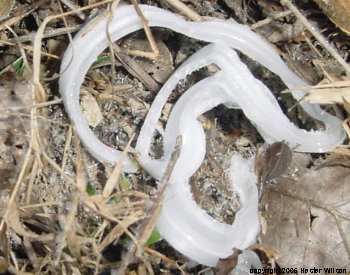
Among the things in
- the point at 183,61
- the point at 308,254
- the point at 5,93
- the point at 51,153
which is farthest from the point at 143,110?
the point at 308,254

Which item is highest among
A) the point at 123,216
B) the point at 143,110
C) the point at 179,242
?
the point at 143,110

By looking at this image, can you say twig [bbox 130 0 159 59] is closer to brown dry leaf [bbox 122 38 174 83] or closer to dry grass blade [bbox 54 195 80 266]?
brown dry leaf [bbox 122 38 174 83]

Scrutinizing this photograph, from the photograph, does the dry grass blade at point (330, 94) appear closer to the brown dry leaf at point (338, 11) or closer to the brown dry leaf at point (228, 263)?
the brown dry leaf at point (338, 11)

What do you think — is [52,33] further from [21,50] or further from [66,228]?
[66,228]

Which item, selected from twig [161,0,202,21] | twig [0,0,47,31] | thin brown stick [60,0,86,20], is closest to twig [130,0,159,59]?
twig [161,0,202,21]

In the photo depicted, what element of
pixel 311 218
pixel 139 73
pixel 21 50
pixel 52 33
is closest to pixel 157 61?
pixel 139 73

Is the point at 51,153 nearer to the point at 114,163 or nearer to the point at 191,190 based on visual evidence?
the point at 114,163

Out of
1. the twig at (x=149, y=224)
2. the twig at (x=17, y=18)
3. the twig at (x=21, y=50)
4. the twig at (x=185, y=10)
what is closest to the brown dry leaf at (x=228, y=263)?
the twig at (x=149, y=224)
